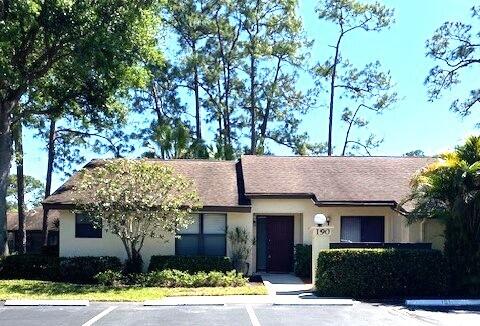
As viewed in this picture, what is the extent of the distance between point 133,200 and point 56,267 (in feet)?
14.3

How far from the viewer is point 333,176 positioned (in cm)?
2450

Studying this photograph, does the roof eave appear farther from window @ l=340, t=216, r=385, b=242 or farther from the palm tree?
the palm tree

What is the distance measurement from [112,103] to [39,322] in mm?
14025

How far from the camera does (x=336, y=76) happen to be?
44.0 meters

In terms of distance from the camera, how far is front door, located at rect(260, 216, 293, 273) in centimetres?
2358

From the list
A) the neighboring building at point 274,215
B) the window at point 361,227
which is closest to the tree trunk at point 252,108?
the neighboring building at point 274,215

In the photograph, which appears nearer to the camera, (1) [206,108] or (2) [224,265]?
(2) [224,265]

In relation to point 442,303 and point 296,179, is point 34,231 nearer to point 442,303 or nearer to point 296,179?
point 296,179

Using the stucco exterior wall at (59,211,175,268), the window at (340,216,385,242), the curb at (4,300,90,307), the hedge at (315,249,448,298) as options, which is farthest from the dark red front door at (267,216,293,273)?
the curb at (4,300,90,307)

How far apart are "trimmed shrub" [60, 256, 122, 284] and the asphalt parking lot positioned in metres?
5.30

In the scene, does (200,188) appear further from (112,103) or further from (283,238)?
(112,103)

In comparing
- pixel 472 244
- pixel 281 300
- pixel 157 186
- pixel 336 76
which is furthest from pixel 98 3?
pixel 336 76

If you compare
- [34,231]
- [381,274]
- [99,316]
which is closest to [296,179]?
[381,274]

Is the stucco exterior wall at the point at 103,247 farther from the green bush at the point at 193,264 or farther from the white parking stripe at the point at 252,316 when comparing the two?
the white parking stripe at the point at 252,316
